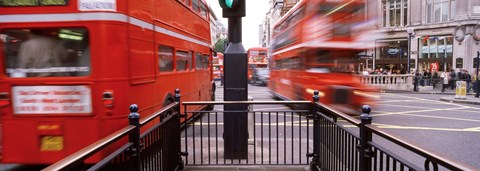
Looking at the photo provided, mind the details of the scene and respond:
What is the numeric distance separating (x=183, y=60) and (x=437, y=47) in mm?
35132

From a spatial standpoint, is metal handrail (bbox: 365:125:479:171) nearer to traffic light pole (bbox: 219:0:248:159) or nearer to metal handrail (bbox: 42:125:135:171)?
metal handrail (bbox: 42:125:135:171)

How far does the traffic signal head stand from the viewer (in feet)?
18.2

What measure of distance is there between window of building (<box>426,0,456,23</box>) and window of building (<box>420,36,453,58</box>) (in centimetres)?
191

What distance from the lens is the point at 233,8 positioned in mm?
5625

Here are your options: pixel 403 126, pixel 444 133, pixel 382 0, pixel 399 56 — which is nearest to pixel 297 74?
pixel 403 126

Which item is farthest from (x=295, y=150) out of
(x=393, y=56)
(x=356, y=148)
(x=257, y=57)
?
(x=393, y=56)

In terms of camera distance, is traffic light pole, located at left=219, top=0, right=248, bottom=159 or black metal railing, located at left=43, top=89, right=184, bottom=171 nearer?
black metal railing, located at left=43, top=89, right=184, bottom=171

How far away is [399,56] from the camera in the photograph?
40562 millimetres

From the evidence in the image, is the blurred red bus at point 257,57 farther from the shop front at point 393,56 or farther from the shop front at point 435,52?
the shop front at point 435,52

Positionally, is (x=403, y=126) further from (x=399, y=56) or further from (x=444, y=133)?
(x=399, y=56)

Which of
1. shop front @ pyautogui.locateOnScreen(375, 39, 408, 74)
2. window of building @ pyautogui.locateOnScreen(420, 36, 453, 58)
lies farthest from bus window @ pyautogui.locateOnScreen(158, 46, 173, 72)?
shop front @ pyautogui.locateOnScreen(375, 39, 408, 74)

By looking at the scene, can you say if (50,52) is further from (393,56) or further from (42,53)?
(393,56)

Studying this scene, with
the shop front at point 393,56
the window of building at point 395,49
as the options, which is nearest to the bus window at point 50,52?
the shop front at point 393,56

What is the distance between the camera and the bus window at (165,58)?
7387 millimetres
